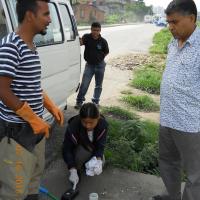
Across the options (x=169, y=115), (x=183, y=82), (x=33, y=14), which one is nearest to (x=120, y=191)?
(x=169, y=115)

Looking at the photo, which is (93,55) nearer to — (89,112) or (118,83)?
(118,83)

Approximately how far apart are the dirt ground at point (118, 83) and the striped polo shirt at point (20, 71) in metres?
4.16

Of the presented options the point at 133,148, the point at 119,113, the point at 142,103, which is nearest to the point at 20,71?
the point at 133,148

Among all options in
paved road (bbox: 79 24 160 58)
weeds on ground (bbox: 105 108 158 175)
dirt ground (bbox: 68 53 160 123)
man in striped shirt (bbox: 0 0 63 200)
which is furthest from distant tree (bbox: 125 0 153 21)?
man in striped shirt (bbox: 0 0 63 200)

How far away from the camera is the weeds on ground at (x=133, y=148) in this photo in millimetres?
4414

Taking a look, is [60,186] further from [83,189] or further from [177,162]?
[177,162]

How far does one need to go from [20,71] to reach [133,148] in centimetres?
274

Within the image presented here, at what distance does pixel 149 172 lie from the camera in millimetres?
4398

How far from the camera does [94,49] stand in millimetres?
6863

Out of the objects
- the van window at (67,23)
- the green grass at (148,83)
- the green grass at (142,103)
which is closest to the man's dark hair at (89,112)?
the van window at (67,23)

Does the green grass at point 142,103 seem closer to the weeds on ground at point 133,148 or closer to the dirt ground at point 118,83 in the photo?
the dirt ground at point 118,83

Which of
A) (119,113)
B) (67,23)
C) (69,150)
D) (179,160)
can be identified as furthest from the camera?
(119,113)

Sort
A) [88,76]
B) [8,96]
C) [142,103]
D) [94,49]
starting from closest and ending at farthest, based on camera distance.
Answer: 1. [8,96]
2. [94,49]
3. [88,76]
4. [142,103]

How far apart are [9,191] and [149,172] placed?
2.14 metres
